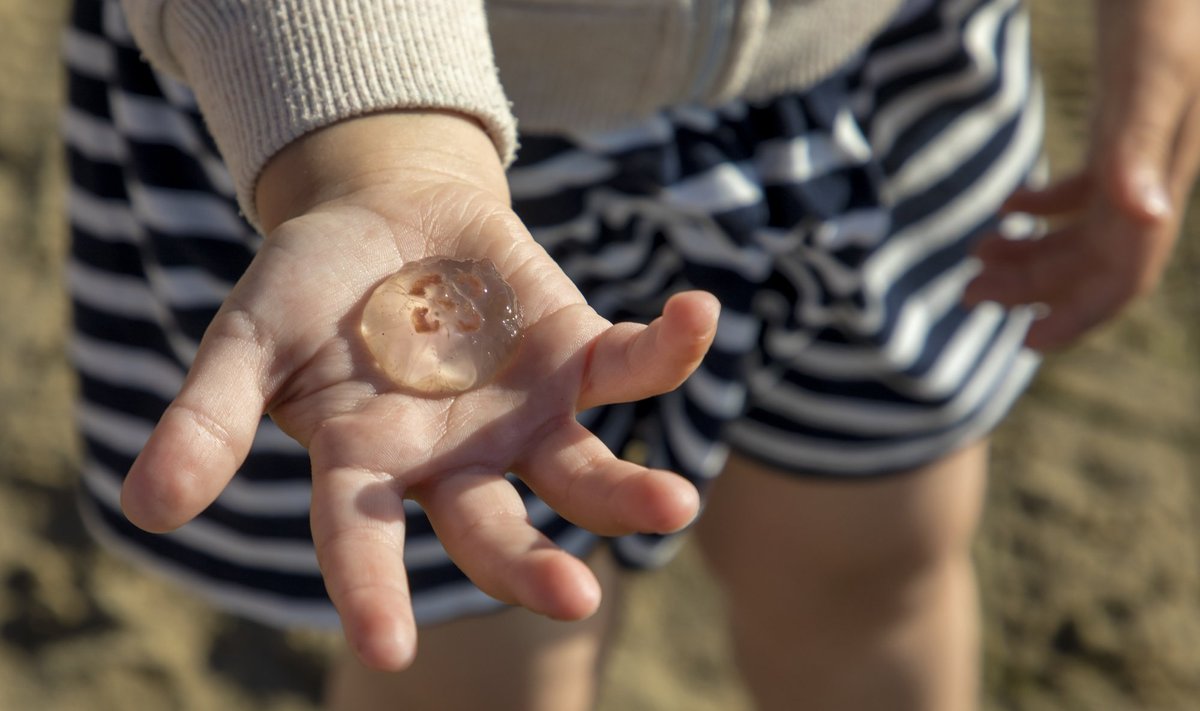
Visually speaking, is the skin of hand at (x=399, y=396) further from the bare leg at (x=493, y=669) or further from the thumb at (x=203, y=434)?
the bare leg at (x=493, y=669)

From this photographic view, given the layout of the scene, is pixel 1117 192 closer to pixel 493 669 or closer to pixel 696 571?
pixel 493 669

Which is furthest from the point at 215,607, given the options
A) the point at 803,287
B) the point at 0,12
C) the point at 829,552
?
the point at 0,12

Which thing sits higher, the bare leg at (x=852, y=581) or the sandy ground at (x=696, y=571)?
the bare leg at (x=852, y=581)

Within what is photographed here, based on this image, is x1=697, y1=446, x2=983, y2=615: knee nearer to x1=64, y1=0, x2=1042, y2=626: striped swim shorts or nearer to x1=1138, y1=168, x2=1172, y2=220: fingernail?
x1=64, y1=0, x2=1042, y2=626: striped swim shorts

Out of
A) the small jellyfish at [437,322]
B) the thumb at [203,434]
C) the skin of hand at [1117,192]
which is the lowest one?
the skin of hand at [1117,192]

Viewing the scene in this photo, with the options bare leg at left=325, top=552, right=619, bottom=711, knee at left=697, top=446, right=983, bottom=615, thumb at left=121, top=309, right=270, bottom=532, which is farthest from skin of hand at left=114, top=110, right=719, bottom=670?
knee at left=697, top=446, right=983, bottom=615

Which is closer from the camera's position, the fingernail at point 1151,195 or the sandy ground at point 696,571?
the fingernail at point 1151,195

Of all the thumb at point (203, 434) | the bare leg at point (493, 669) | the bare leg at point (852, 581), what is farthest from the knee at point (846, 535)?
the thumb at point (203, 434)
